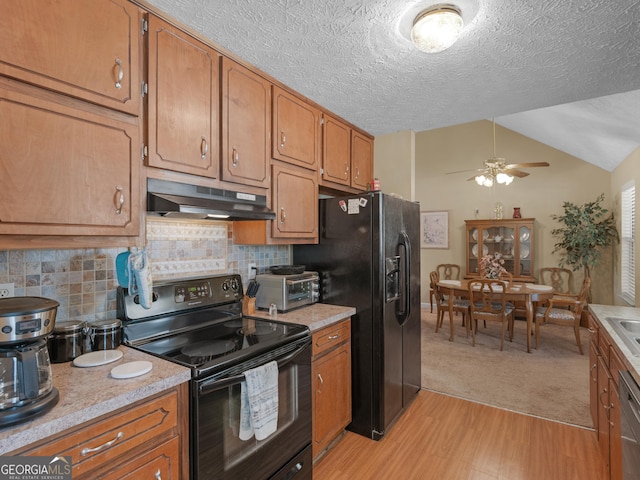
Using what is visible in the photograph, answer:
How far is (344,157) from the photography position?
283 centimetres

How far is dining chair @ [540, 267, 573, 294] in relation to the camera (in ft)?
18.4

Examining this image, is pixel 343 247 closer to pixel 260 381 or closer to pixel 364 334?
pixel 364 334

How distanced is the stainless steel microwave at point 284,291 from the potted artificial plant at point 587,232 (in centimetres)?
498

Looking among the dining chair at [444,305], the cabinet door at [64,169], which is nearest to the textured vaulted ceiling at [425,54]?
the cabinet door at [64,169]

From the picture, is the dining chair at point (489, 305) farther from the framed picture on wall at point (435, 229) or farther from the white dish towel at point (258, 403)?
the white dish towel at point (258, 403)

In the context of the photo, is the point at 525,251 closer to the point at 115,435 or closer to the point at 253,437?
the point at 253,437

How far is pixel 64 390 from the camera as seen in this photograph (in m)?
1.10

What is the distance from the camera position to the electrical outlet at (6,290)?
1327 millimetres

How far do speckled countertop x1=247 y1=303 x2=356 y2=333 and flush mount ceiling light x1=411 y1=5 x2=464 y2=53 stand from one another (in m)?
1.57

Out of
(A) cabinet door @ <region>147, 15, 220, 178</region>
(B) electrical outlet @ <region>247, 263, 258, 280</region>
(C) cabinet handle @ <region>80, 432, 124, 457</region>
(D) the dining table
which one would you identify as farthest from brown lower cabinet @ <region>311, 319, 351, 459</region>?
(D) the dining table

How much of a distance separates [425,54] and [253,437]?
2124 mm

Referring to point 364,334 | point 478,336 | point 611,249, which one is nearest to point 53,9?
point 364,334

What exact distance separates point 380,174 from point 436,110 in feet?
2.82

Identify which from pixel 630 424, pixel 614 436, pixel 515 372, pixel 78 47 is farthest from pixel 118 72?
pixel 515 372
